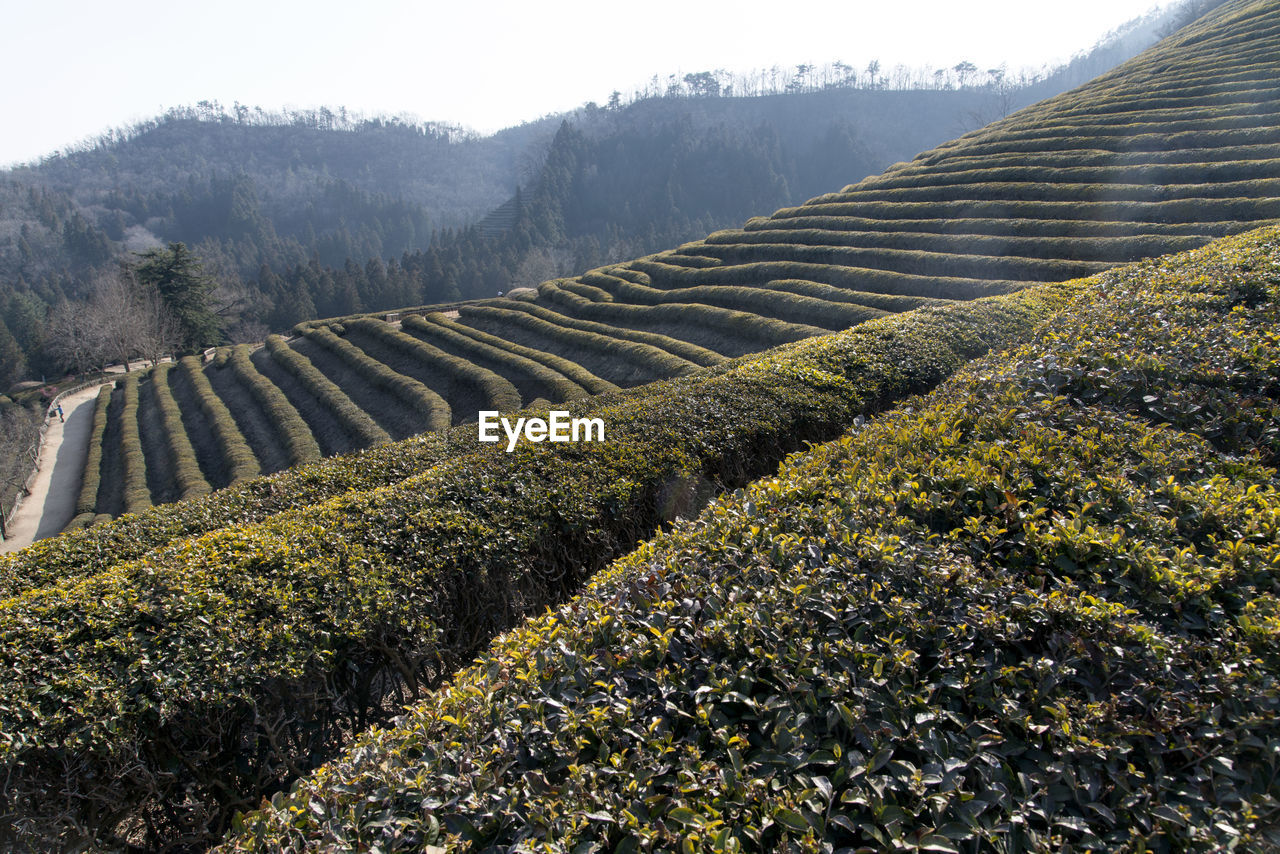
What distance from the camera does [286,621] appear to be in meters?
4.05

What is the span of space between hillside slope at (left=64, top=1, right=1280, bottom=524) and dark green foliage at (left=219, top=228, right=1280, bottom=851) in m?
13.4

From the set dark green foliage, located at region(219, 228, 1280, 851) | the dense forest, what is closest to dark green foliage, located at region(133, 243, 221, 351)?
the dense forest

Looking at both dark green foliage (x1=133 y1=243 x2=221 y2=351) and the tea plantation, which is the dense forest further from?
the tea plantation

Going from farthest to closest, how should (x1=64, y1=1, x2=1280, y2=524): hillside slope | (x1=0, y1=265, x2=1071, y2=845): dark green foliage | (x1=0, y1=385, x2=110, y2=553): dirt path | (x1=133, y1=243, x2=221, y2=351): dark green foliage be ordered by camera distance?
(x1=133, y1=243, x2=221, y2=351): dark green foliage, (x1=0, y1=385, x2=110, y2=553): dirt path, (x1=64, y1=1, x2=1280, y2=524): hillside slope, (x1=0, y1=265, x2=1071, y2=845): dark green foliage

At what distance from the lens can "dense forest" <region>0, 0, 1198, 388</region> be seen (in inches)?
2736

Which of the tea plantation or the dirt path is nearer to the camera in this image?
the tea plantation

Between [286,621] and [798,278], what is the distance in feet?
78.6

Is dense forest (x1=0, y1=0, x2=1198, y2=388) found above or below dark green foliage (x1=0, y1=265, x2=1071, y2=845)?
above

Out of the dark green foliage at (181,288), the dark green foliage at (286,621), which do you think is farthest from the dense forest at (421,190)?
the dark green foliage at (286,621)

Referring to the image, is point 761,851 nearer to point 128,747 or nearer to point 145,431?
point 128,747

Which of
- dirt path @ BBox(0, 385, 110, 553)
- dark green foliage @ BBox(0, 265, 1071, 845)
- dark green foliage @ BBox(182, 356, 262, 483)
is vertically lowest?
dirt path @ BBox(0, 385, 110, 553)

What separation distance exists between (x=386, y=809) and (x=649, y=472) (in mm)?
3871

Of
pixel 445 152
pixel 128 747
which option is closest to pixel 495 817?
pixel 128 747

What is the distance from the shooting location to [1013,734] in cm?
232
